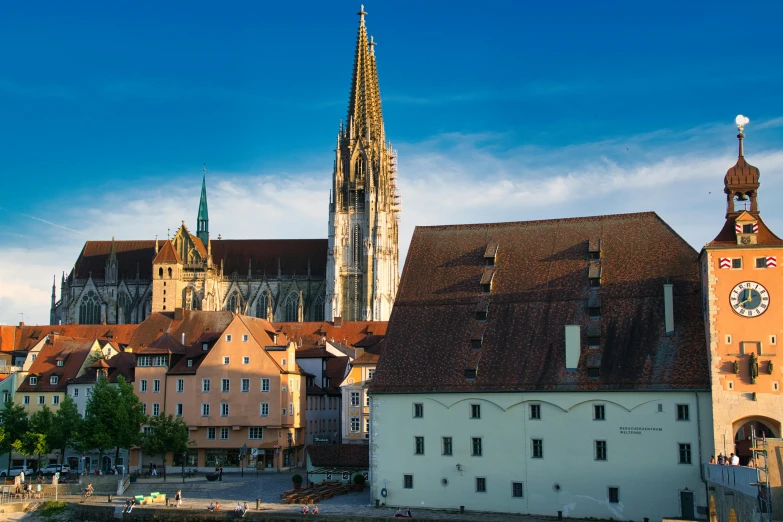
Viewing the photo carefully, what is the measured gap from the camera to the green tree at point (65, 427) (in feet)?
247

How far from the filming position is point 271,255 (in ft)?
576

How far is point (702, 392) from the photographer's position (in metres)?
48.2

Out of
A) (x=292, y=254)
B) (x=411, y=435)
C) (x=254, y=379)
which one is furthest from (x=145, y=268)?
(x=411, y=435)

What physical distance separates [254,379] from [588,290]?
3251 centimetres

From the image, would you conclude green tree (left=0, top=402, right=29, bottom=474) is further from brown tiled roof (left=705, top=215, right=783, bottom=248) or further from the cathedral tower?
the cathedral tower

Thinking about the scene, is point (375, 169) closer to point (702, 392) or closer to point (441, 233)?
point (441, 233)

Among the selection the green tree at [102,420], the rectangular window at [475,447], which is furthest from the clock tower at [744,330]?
the green tree at [102,420]

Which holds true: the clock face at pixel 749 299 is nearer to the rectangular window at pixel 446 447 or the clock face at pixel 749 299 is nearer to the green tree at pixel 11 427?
the rectangular window at pixel 446 447

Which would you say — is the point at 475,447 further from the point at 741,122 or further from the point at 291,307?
the point at 291,307

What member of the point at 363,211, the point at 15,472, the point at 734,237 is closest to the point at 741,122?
the point at 734,237

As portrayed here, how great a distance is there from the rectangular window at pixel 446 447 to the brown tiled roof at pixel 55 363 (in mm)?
46514

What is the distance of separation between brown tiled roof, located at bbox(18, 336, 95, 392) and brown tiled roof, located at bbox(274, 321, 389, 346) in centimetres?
2431

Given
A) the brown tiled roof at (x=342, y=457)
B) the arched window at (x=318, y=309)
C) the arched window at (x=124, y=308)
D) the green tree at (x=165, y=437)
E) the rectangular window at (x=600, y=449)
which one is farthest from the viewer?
the arched window at (x=124, y=308)

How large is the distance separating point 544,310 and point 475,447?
26.5 ft
